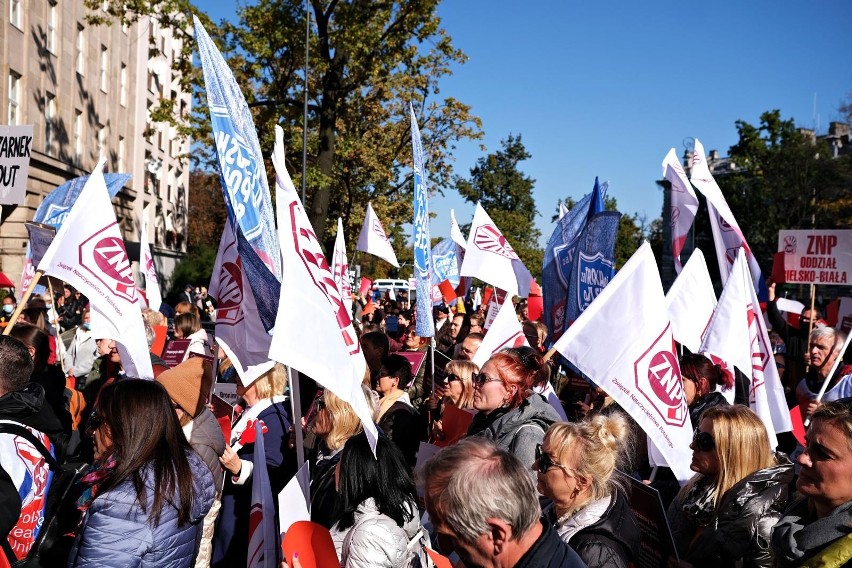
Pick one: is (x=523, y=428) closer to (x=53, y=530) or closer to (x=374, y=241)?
(x=53, y=530)

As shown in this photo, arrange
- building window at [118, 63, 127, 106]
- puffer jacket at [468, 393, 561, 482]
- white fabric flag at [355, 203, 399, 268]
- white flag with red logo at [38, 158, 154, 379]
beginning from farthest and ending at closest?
building window at [118, 63, 127, 106] < white fabric flag at [355, 203, 399, 268] < white flag with red logo at [38, 158, 154, 379] < puffer jacket at [468, 393, 561, 482]

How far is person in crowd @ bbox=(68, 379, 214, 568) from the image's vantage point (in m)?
3.14

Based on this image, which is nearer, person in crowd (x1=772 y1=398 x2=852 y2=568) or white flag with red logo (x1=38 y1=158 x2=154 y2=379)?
person in crowd (x1=772 y1=398 x2=852 y2=568)

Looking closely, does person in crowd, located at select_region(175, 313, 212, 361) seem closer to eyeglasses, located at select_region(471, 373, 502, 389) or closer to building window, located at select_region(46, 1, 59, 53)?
eyeglasses, located at select_region(471, 373, 502, 389)

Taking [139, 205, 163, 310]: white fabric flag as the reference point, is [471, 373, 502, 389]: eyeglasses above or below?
below

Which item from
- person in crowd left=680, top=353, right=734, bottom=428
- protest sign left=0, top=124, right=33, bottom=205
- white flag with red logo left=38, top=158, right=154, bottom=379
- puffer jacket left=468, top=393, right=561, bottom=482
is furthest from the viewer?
protest sign left=0, top=124, right=33, bottom=205

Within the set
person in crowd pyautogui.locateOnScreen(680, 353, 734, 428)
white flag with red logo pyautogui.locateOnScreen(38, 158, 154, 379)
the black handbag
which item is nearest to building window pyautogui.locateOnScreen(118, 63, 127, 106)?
white flag with red logo pyautogui.locateOnScreen(38, 158, 154, 379)

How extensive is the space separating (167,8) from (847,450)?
19.7m

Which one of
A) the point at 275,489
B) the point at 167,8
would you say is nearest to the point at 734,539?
the point at 275,489

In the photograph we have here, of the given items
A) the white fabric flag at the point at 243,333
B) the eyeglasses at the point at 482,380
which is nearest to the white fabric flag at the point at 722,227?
the eyeglasses at the point at 482,380

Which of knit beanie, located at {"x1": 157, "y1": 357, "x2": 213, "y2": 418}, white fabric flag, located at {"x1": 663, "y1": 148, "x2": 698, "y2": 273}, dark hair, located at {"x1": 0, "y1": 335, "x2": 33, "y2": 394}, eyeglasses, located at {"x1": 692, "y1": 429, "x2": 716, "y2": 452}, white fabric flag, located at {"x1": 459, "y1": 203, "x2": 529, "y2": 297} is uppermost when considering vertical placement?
white fabric flag, located at {"x1": 663, "y1": 148, "x2": 698, "y2": 273}

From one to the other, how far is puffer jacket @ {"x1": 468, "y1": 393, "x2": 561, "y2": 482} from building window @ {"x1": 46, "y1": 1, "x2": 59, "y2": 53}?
2661 cm

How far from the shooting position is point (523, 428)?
429 centimetres

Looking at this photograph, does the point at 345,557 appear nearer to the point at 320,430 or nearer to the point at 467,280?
the point at 320,430
